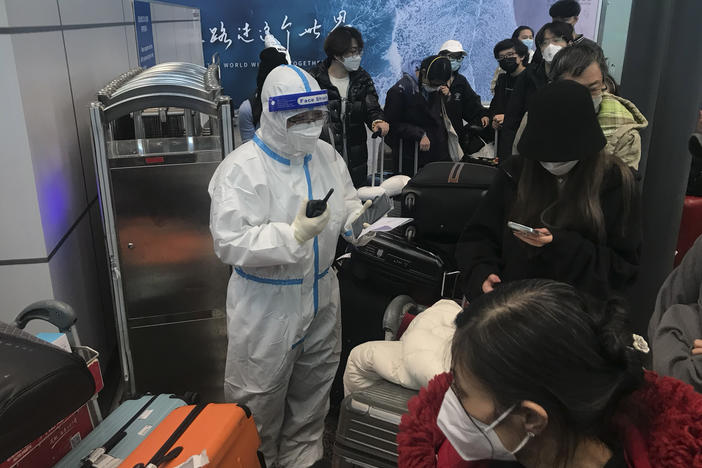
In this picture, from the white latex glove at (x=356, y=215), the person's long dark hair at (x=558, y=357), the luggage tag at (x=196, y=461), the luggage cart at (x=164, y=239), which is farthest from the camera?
the luggage cart at (x=164, y=239)

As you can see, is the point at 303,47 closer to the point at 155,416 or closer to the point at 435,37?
the point at 435,37

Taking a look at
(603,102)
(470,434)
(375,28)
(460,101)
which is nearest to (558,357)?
(470,434)

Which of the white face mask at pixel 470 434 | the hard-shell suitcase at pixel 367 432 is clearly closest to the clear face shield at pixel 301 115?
the hard-shell suitcase at pixel 367 432

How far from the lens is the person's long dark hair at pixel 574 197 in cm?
175

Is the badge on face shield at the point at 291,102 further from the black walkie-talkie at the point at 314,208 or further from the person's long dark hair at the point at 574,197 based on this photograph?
the person's long dark hair at the point at 574,197

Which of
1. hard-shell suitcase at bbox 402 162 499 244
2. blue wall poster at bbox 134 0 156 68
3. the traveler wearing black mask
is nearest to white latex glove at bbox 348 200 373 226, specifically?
hard-shell suitcase at bbox 402 162 499 244

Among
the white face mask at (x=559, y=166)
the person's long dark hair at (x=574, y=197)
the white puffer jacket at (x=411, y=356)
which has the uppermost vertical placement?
the white face mask at (x=559, y=166)

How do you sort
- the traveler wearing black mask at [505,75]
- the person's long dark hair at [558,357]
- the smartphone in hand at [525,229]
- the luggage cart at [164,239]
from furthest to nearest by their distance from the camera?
1. the traveler wearing black mask at [505,75]
2. the luggage cart at [164,239]
3. the smartphone in hand at [525,229]
4. the person's long dark hair at [558,357]

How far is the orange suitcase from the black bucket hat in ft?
4.23

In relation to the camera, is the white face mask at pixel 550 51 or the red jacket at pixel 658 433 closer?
the red jacket at pixel 658 433

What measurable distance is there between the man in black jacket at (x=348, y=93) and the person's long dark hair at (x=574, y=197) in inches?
98.5

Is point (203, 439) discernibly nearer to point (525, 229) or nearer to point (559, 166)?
point (525, 229)

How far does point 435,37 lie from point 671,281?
5033 mm

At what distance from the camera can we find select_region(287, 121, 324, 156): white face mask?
2160 millimetres
